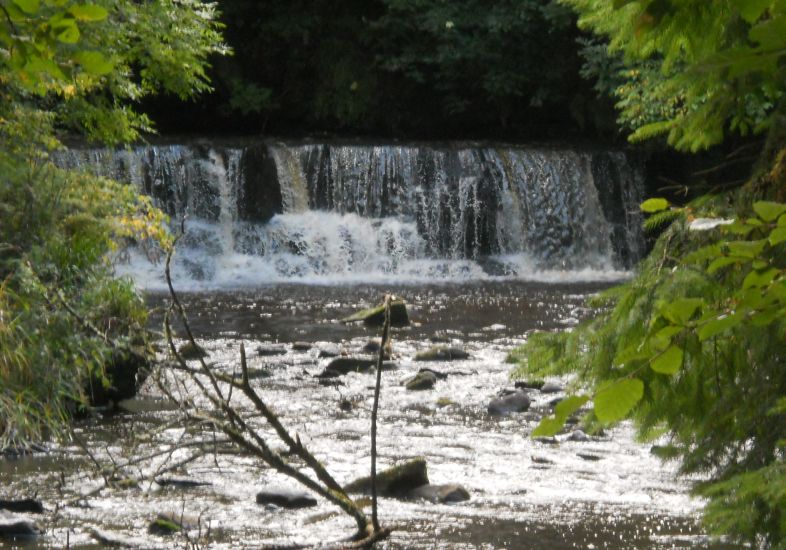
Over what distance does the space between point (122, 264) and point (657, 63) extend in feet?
27.3

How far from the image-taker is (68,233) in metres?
8.53

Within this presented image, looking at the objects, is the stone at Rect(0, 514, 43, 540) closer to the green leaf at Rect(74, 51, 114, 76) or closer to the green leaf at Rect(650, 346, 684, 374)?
the green leaf at Rect(74, 51, 114, 76)

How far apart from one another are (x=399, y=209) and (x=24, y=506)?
45.3 ft

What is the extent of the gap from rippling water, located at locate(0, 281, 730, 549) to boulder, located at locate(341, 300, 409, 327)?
1458 mm

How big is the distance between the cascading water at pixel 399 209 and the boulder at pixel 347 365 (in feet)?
25.8

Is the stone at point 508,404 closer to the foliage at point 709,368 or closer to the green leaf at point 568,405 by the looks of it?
the foliage at point 709,368

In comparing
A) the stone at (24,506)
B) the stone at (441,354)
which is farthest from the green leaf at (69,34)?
the stone at (441,354)

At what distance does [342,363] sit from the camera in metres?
10.3

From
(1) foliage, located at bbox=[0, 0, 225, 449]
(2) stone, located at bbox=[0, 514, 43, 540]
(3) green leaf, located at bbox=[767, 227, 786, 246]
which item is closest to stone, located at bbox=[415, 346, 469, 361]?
(1) foliage, located at bbox=[0, 0, 225, 449]

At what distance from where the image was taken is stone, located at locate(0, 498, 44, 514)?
5.95 m

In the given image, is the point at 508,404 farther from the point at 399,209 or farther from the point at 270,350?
the point at 399,209

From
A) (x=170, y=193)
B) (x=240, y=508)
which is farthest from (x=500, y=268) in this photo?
(x=240, y=508)

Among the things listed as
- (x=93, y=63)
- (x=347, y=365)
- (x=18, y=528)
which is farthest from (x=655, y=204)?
(x=347, y=365)

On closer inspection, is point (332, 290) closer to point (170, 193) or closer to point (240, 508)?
point (170, 193)
